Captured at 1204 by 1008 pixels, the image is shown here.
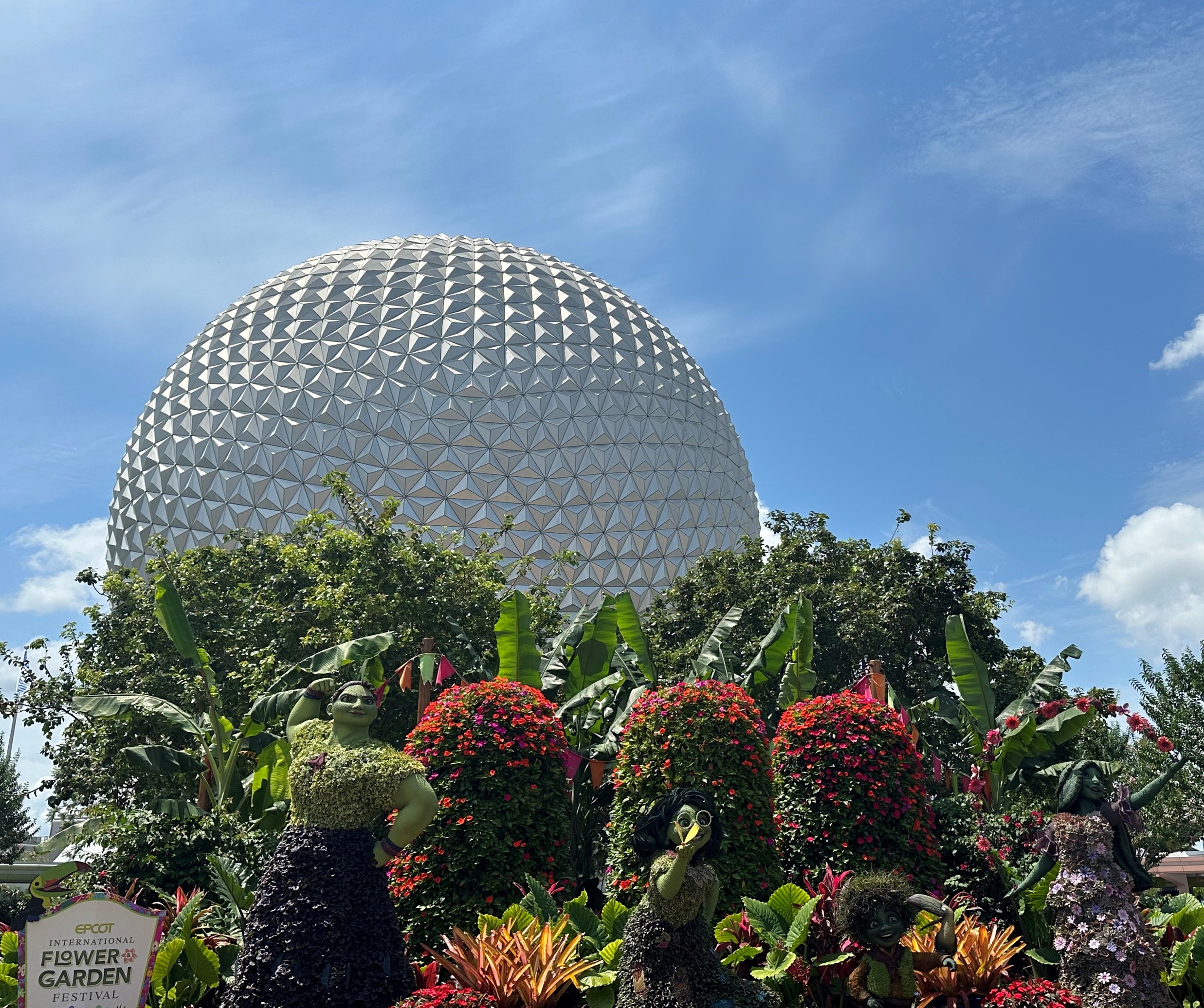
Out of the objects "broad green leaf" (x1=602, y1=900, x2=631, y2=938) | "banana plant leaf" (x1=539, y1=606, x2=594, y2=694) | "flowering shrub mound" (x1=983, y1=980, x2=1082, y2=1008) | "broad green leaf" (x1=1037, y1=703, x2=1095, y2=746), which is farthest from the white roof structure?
"flowering shrub mound" (x1=983, y1=980, x2=1082, y2=1008)

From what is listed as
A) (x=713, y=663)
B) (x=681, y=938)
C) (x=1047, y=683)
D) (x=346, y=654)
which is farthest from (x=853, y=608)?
(x=681, y=938)

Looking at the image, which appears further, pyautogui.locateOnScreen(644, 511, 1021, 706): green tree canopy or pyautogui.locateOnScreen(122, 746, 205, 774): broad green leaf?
pyautogui.locateOnScreen(644, 511, 1021, 706): green tree canopy

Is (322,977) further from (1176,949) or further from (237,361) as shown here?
(237,361)

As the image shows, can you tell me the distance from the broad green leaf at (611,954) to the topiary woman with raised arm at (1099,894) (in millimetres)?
3312

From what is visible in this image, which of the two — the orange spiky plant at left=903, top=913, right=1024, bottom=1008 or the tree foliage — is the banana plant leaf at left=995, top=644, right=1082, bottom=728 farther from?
the tree foliage

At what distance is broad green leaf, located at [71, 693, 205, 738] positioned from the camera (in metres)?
13.3

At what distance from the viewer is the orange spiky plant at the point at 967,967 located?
25.9 feet

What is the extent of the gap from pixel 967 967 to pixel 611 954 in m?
2.95

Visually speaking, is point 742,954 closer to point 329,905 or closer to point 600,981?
point 600,981

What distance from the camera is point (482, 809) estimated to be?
9.51m

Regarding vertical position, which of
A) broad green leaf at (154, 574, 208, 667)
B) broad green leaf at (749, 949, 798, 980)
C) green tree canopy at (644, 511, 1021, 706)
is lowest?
broad green leaf at (749, 949, 798, 980)

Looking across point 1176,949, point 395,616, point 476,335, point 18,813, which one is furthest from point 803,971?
point 18,813

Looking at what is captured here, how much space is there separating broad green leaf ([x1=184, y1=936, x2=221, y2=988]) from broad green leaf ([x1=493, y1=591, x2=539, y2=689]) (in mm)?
5550

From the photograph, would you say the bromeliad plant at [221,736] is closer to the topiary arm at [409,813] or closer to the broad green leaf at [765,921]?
the topiary arm at [409,813]
